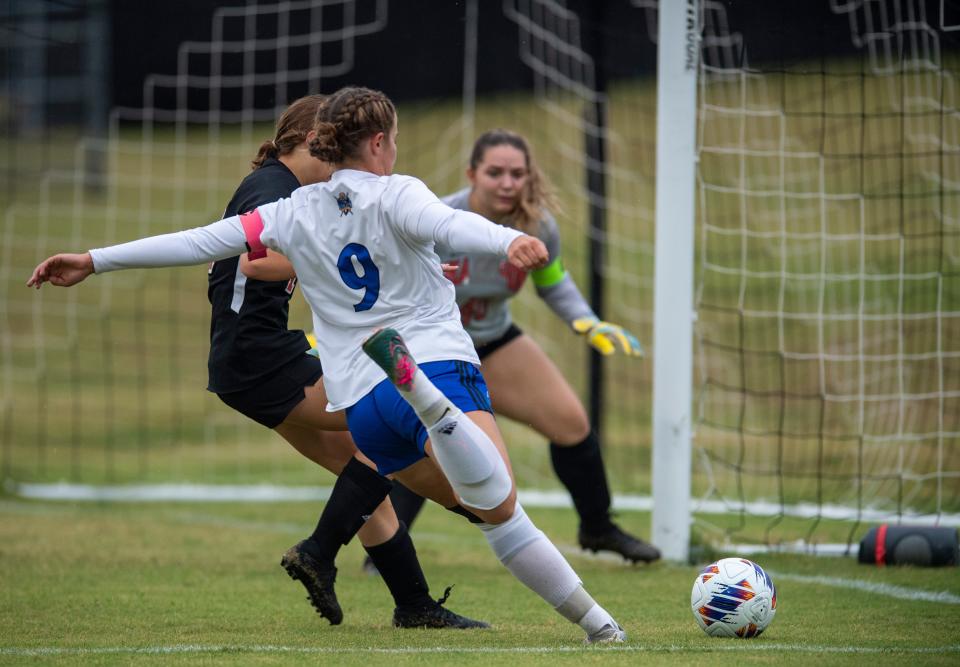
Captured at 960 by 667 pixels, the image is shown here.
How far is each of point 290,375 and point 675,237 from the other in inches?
86.3

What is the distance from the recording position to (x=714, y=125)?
1534cm

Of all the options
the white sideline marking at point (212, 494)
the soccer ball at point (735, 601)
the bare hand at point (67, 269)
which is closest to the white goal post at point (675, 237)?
the soccer ball at point (735, 601)

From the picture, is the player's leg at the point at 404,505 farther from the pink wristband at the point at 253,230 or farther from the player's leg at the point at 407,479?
the pink wristband at the point at 253,230

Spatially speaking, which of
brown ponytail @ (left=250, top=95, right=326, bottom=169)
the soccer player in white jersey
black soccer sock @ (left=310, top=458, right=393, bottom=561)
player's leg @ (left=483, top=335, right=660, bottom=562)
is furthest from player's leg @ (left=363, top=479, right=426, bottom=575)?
the soccer player in white jersey

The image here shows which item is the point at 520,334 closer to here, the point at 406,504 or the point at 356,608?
the point at 406,504

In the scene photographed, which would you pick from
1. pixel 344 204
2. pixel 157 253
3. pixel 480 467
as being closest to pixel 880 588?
pixel 480 467

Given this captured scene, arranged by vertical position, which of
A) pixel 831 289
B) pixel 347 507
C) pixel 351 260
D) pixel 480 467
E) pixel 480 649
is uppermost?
pixel 351 260

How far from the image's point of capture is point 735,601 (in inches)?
170

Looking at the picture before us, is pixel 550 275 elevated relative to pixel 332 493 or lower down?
elevated

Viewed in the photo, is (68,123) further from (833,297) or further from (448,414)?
(448,414)

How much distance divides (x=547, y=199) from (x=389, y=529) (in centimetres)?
209

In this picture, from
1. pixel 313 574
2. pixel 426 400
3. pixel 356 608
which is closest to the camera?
pixel 426 400

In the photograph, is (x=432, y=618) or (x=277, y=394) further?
(x=277, y=394)

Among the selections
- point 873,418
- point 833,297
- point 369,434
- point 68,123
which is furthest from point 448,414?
point 68,123
